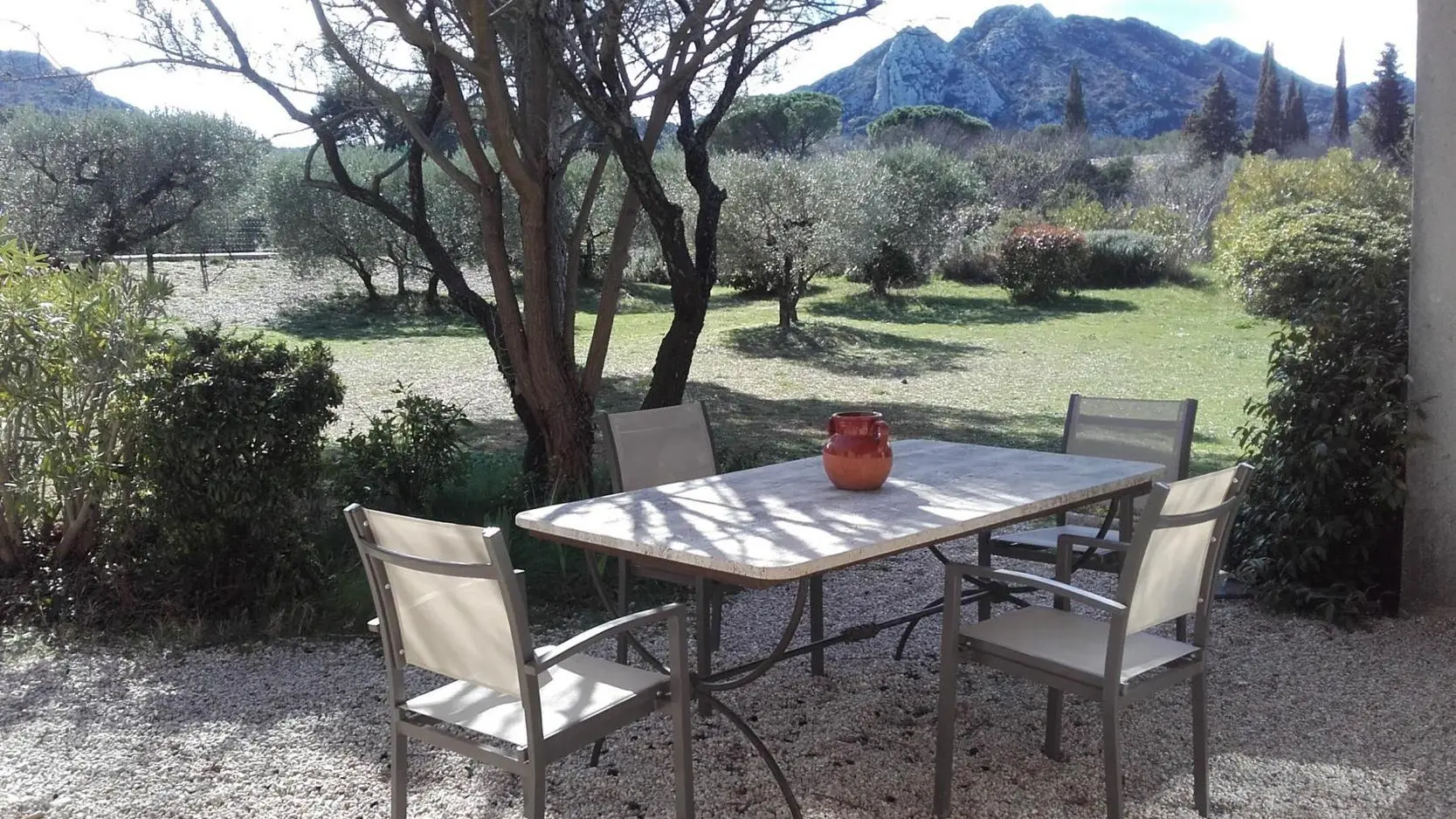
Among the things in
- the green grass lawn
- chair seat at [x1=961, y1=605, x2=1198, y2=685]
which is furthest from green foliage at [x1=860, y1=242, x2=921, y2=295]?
chair seat at [x1=961, y1=605, x2=1198, y2=685]

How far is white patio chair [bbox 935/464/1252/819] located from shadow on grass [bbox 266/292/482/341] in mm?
13421

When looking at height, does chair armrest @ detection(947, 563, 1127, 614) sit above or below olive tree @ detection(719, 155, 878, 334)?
below

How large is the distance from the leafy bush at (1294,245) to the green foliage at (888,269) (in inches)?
193

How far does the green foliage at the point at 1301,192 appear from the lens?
571 inches

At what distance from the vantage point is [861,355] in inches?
499

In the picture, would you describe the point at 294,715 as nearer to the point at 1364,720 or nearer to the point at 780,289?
the point at 1364,720

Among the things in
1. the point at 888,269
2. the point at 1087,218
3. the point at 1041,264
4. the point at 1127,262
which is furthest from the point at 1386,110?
the point at 888,269

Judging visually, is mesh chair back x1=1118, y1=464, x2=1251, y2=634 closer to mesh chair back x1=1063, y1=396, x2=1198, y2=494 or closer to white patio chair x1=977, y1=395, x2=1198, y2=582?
white patio chair x1=977, y1=395, x2=1198, y2=582

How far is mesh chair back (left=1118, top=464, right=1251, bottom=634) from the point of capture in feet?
7.17

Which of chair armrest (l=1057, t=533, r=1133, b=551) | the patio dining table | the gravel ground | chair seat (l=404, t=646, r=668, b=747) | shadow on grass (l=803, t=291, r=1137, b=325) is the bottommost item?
the gravel ground

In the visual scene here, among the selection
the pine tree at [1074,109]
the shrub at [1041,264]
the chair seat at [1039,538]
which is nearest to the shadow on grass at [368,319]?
the shrub at [1041,264]

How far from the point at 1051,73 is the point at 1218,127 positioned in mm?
67534

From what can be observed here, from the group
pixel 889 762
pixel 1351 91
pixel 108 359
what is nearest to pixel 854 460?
pixel 889 762

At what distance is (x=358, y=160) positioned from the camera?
18766 millimetres
